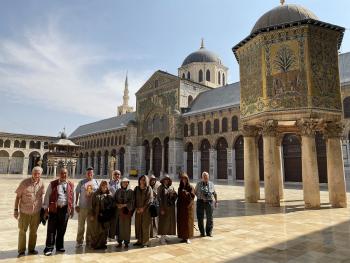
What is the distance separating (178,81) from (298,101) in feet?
87.4

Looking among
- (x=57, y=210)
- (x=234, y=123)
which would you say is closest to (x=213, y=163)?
(x=234, y=123)

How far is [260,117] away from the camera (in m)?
11.3

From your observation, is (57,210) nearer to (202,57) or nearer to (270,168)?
(270,168)

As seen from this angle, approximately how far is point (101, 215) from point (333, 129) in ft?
32.7

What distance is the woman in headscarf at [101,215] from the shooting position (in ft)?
17.8

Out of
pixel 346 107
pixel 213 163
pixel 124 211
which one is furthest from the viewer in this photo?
pixel 213 163

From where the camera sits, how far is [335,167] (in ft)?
36.2

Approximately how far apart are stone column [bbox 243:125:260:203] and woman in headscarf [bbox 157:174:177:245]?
22.7 ft

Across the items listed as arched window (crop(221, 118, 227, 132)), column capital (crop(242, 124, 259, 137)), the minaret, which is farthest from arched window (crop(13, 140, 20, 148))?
column capital (crop(242, 124, 259, 137))

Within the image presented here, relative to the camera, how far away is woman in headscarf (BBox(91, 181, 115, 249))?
5.43 metres

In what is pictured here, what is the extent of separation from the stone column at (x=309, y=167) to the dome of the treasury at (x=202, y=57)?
34951 millimetres

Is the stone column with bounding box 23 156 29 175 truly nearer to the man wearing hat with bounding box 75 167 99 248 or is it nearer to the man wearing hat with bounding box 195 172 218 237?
the man wearing hat with bounding box 75 167 99 248

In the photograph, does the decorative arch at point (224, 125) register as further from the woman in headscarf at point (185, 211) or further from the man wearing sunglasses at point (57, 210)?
the man wearing sunglasses at point (57, 210)

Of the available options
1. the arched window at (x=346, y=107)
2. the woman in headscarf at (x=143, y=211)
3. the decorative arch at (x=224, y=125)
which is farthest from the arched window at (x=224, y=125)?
the woman in headscarf at (x=143, y=211)
